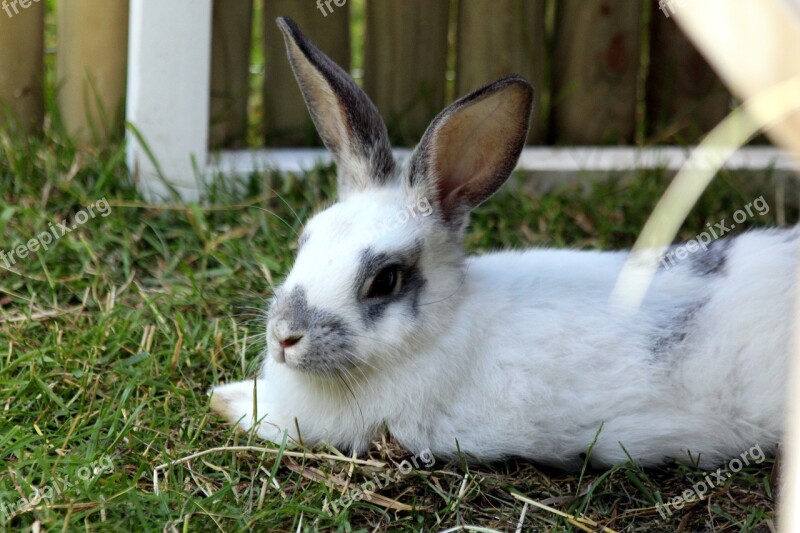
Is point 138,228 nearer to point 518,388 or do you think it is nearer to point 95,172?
point 95,172

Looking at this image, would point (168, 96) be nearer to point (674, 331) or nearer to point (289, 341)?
point (289, 341)

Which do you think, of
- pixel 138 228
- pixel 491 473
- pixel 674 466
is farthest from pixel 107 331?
pixel 674 466

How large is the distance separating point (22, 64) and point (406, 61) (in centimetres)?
183

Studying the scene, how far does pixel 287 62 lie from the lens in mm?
5211

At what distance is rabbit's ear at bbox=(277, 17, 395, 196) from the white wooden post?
1.37 meters

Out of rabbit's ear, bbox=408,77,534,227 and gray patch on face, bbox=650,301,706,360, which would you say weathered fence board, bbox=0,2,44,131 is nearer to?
rabbit's ear, bbox=408,77,534,227

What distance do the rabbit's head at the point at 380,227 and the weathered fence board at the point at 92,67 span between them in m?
1.73

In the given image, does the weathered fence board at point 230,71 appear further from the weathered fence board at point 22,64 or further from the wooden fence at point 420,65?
the weathered fence board at point 22,64

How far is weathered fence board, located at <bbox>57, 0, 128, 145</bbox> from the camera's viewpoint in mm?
4883

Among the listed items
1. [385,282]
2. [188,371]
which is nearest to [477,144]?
[385,282]

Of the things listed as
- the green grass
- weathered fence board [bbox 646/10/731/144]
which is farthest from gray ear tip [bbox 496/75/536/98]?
weathered fence board [bbox 646/10/731/144]

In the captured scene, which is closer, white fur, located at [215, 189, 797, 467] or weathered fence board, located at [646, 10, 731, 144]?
white fur, located at [215, 189, 797, 467]

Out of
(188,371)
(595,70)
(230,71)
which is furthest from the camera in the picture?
(595,70)

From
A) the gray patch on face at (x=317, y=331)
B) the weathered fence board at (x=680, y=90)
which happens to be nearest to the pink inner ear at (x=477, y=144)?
the gray patch on face at (x=317, y=331)
